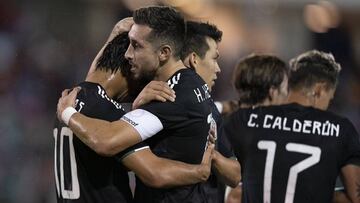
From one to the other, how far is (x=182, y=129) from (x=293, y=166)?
133 centimetres

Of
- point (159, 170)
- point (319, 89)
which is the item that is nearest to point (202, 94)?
point (159, 170)

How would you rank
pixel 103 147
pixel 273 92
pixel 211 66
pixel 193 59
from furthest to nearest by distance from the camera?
pixel 273 92 < pixel 211 66 < pixel 193 59 < pixel 103 147

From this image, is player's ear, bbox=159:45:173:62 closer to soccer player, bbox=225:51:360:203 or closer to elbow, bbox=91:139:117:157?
elbow, bbox=91:139:117:157

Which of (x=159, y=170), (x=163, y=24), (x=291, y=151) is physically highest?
(x=163, y=24)

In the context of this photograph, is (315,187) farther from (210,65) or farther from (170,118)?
(170,118)

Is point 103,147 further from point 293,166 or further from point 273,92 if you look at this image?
point 273,92

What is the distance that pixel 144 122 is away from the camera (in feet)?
13.0

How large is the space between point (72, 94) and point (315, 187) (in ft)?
5.82

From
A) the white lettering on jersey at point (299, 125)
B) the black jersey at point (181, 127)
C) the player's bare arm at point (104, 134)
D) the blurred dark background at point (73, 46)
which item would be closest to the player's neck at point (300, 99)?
the white lettering on jersey at point (299, 125)

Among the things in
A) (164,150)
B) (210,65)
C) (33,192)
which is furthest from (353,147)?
(33,192)

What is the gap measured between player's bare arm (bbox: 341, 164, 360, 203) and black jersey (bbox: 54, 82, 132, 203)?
1.51 metres

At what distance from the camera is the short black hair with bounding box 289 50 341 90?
5.29m

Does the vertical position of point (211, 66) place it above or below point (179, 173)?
above

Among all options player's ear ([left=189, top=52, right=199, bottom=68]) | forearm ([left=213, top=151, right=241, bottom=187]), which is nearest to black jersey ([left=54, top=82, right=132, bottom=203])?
forearm ([left=213, top=151, right=241, bottom=187])
